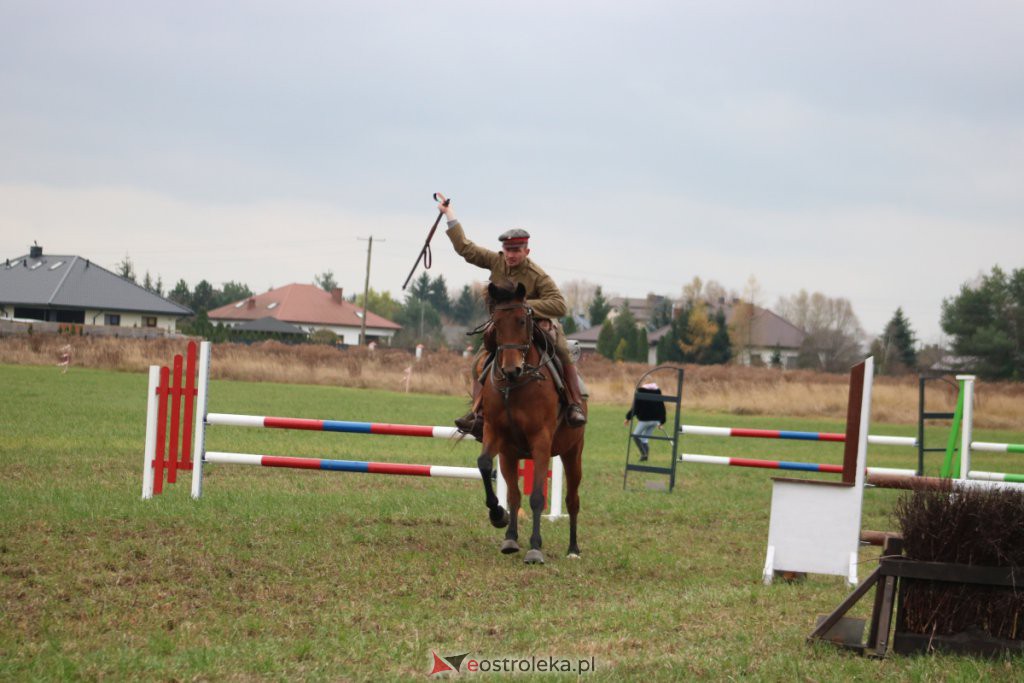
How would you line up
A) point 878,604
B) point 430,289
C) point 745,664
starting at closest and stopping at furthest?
point 745,664 < point 878,604 < point 430,289

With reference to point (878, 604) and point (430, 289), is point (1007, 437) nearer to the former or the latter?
point (878, 604)

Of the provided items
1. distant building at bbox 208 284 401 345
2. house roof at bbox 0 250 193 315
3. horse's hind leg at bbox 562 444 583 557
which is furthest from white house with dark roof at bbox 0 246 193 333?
horse's hind leg at bbox 562 444 583 557

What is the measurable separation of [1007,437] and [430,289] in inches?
4868

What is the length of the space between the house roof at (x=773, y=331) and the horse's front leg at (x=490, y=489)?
356ft

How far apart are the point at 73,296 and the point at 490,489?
66.4 metres

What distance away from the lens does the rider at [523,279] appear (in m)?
10.1

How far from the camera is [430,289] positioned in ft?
510

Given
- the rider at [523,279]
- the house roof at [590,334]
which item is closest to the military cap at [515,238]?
the rider at [523,279]

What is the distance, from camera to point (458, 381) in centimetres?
4506

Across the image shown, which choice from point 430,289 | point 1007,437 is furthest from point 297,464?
point 430,289

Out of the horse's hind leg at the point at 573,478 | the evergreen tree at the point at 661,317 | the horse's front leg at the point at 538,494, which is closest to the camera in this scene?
the horse's front leg at the point at 538,494

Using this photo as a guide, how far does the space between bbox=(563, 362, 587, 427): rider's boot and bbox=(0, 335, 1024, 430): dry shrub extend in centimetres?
3298

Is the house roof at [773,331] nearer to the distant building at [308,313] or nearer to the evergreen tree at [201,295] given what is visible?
the distant building at [308,313]

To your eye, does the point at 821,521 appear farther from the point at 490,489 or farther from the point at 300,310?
the point at 300,310
